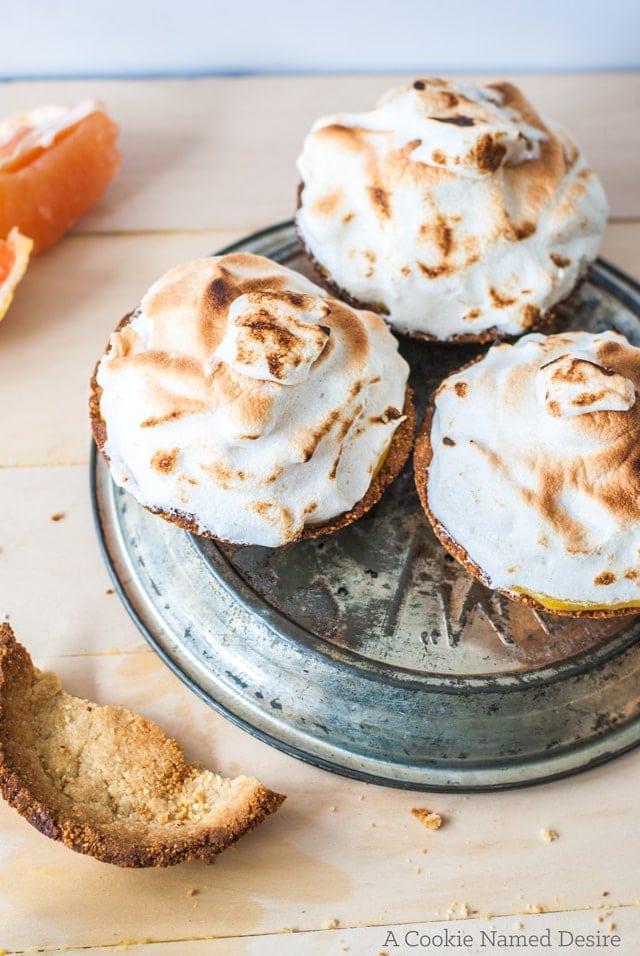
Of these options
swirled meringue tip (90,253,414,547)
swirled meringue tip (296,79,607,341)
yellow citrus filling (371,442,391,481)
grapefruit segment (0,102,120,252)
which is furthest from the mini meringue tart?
grapefruit segment (0,102,120,252)

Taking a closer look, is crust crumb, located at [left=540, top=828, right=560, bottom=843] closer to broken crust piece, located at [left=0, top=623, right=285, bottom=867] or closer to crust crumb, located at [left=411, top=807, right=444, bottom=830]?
crust crumb, located at [left=411, top=807, right=444, bottom=830]

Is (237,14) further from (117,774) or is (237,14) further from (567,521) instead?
(117,774)

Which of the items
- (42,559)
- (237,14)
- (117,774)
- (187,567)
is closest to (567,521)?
(187,567)

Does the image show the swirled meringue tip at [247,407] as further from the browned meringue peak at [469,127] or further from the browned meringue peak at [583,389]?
the browned meringue peak at [469,127]

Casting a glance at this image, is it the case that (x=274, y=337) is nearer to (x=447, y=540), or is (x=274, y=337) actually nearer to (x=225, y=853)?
(x=447, y=540)

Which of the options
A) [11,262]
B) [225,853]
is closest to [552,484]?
[225,853]

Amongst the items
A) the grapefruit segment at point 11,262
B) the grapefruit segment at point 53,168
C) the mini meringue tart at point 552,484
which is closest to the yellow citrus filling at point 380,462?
the mini meringue tart at point 552,484
